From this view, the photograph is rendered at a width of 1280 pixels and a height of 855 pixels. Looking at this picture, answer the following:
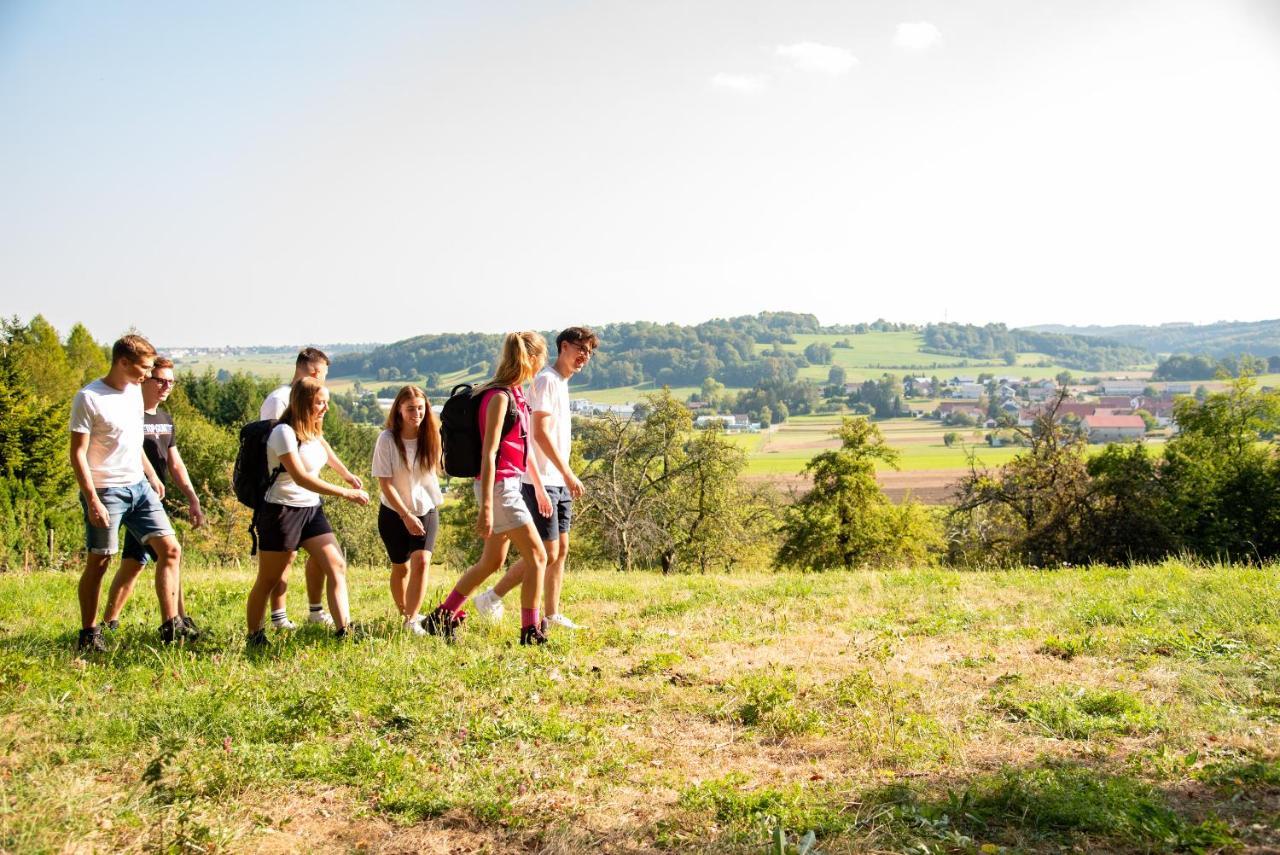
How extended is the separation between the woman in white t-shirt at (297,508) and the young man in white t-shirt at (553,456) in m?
1.20

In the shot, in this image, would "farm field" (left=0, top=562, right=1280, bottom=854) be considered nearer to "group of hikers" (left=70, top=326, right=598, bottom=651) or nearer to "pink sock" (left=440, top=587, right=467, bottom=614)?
"pink sock" (left=440, top=587, right=467, bottom=614)

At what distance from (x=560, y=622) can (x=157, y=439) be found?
3663mm

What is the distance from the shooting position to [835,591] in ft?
28.0

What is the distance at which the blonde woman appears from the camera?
5875mm

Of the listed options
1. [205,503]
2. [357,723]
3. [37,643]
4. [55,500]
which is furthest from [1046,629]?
[205,503]

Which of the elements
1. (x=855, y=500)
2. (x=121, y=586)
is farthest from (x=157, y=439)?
(x=855, y=500)

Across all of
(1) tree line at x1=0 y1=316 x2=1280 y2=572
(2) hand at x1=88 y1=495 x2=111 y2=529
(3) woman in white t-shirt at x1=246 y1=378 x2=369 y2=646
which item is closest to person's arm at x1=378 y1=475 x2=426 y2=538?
(3) woman in white t-shirt at x1=246 y1=378 x2=369 y2=646

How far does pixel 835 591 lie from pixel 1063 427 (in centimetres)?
2599

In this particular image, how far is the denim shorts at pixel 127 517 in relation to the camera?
5.85m

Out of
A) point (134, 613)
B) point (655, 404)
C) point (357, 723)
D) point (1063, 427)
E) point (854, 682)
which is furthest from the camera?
point (655, 404)

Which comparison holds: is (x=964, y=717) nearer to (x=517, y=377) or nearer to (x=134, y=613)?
(x=517, y=377)

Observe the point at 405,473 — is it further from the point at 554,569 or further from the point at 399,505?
the point at 554,569

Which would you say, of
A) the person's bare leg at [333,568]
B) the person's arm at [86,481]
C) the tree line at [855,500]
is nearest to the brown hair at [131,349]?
the person's arm at [86,481]

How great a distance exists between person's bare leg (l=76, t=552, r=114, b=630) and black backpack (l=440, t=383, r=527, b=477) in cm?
254
